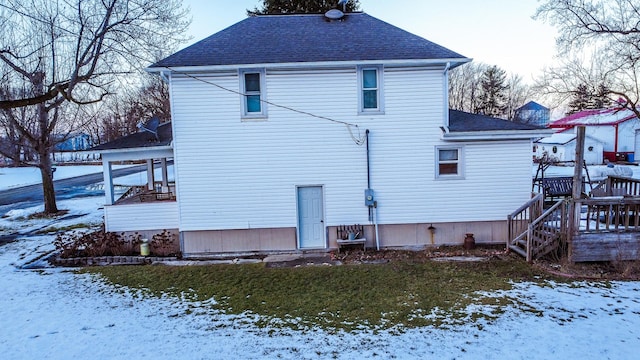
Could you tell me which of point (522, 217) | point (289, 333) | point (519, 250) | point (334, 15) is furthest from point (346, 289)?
point (334, 15)

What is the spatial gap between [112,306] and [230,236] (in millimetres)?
4216

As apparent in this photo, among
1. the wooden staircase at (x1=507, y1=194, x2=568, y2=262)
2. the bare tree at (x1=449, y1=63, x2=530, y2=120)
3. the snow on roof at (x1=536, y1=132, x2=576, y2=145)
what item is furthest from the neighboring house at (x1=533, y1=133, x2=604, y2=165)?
the wooden staircase at (x1=507, y1=194, x2=568, y2=262)

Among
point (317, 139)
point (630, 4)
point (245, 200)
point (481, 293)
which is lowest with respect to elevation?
point (481, 293)

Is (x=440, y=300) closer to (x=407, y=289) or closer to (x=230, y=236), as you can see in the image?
(x=407, y=289)

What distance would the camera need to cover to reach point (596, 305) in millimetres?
7730

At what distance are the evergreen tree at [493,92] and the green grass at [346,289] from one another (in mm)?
46078

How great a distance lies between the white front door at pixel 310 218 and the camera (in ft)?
39.9

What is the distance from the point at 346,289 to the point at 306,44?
25.1 feet

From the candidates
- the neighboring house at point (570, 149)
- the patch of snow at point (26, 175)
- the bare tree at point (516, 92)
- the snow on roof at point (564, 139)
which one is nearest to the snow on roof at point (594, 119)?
the snow on roof at point (564, 139)

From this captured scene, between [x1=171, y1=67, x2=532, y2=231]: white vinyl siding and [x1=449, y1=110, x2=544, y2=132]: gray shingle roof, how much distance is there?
48 cm

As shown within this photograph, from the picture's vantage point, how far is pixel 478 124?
12188 mm

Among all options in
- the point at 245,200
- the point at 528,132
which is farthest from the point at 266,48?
the point at 528,132

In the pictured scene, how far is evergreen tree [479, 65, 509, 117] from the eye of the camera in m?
51.1

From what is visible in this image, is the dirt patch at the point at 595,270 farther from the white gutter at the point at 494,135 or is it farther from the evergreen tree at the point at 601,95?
the evergreen tree at the point at 601,95
